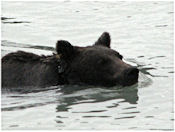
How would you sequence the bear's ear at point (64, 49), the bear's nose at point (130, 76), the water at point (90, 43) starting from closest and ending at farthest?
the water at point (90, 43) → the bear's nose at point (130, 76) → the bear's ear at point (64, 49)

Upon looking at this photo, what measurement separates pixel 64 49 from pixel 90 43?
5144mm

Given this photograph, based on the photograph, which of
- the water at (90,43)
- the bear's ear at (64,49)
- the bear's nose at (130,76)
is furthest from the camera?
the bear's ear at (64,49)

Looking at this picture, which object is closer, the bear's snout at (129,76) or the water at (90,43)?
the water at (90,43)

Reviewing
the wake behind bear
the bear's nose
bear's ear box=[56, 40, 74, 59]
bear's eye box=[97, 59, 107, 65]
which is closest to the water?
the wake behind bear

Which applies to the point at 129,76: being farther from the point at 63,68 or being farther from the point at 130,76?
the point at 63,68

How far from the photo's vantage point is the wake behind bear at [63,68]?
15.8 m

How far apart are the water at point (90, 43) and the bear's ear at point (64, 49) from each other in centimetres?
63

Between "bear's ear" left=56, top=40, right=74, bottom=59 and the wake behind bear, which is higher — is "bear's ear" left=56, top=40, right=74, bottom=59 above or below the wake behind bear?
above

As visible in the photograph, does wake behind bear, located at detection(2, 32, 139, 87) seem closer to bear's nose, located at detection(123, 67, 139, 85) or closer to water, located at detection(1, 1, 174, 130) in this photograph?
water, located at detection(1, 1, 174, 130)

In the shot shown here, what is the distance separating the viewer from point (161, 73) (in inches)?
692

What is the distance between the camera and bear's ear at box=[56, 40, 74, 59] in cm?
1577

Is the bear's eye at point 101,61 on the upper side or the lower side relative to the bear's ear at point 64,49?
lower

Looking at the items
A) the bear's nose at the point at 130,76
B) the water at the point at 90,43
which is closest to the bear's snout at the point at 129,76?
the bear's nose at the point at 130,76

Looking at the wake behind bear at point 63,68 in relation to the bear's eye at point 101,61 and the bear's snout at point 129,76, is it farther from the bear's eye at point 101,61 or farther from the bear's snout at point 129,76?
the bear's snout at point 129,76
